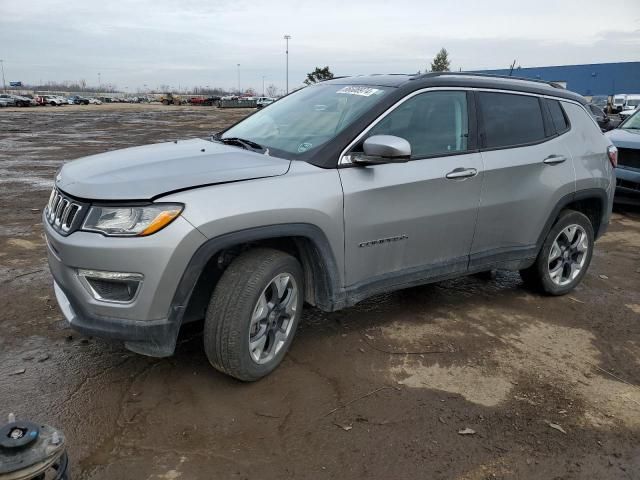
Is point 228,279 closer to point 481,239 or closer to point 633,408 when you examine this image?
point 481,239

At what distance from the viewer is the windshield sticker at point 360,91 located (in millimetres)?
3808

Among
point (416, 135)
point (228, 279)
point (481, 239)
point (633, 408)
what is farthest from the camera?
point (481, 239)

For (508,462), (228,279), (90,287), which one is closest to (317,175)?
(228,279)

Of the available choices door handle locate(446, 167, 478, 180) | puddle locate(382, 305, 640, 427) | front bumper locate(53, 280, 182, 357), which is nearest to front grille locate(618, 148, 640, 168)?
puddle locate(382, 305, 640, 427)

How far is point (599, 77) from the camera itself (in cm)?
6438

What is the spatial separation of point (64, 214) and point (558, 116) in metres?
3.98

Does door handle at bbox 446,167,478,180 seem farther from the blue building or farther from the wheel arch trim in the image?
the blue building

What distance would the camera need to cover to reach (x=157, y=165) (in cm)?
313

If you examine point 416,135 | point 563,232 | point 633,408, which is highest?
point 416,135

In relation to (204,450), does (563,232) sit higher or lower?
higher

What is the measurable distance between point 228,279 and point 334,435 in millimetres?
1010

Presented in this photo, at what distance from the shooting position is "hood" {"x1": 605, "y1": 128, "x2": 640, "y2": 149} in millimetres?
8219

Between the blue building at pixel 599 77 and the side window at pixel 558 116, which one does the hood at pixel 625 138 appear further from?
the blue building at pixel 599 77

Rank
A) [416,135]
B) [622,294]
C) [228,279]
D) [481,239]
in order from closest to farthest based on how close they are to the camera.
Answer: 1. [228,279]
2. [416,135]
3. [481,239]
4. [622,294]
